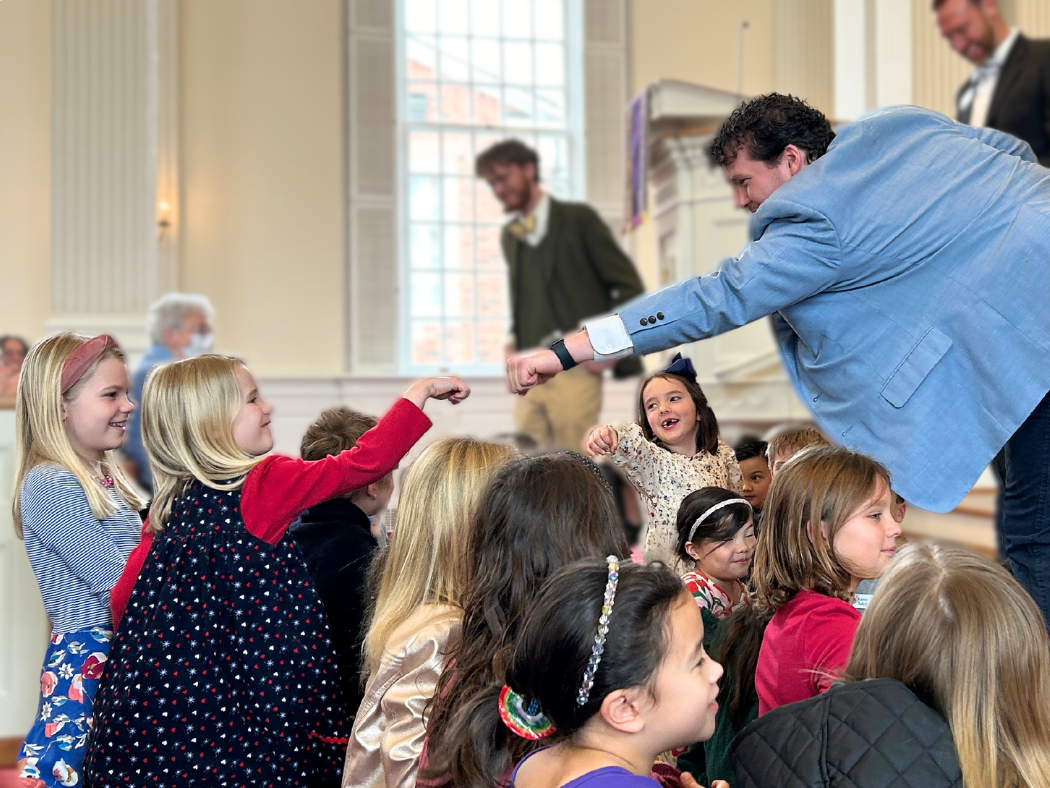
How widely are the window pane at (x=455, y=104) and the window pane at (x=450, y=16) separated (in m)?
0.45

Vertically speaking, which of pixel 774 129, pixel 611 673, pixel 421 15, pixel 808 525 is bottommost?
pixel 611 673

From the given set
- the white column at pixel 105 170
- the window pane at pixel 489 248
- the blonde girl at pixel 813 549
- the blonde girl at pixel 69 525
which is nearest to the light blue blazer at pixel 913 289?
the blonde girl at pixel 813 549

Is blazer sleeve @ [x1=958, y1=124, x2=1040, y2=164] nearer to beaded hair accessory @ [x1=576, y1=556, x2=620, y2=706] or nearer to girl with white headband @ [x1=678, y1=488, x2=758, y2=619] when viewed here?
girl with white headband @ [x1=678, y1=488, x2=758, y2=619]

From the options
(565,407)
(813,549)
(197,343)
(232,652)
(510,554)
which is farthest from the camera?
(565,407)

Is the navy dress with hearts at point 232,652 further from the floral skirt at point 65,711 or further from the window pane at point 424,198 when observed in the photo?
the window pane at point 424,198

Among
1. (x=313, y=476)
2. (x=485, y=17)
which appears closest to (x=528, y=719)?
(x=313, y=476)

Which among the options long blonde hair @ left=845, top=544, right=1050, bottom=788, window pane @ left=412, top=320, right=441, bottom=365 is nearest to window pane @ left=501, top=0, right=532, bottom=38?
window pane @ left=412, top=320, right=441, bottom=365

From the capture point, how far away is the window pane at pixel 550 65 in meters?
8.78

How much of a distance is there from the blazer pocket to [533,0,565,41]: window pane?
296 inches

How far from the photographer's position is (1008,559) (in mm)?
1975

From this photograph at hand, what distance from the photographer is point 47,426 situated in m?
2.13

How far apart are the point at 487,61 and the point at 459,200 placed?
1171 mm

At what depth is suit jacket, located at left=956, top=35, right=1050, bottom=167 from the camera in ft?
15.8

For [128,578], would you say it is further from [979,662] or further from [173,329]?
[173,329]
